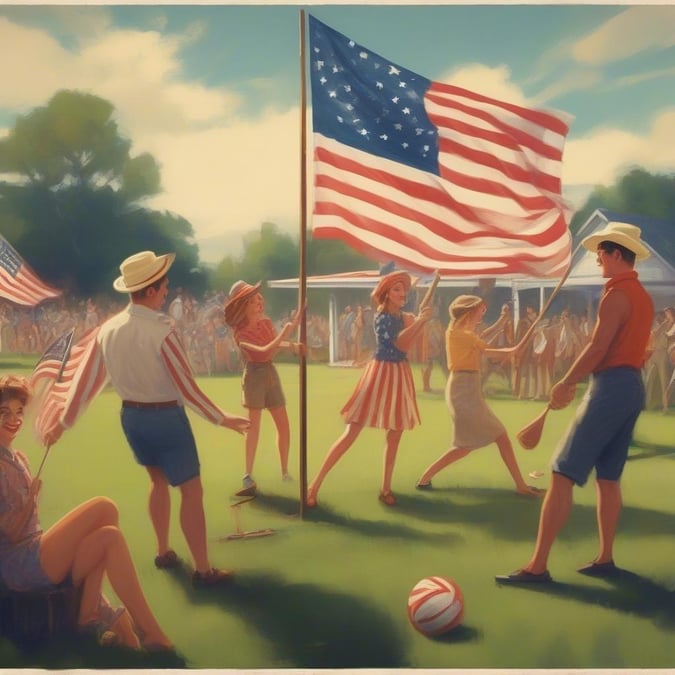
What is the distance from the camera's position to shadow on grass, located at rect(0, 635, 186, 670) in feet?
12.5

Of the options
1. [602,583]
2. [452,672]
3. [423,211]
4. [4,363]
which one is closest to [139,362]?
[4,363]

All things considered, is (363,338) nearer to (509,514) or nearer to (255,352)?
(255,352)

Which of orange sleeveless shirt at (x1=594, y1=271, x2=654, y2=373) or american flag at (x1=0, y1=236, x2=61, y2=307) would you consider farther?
american flag at (x1=0, y1=236, x2=61, y2=307)

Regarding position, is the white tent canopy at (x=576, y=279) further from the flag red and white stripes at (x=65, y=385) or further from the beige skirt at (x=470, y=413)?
the flag red and white stripes at (x=65, y=385)

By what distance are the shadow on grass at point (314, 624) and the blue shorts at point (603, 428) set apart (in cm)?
131

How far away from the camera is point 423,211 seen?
3.92 metres

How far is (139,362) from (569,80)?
9.58 ft

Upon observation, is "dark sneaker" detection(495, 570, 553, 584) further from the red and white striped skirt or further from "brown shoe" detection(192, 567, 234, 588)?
"brown shoe" detection(192, 567, 234, 588)

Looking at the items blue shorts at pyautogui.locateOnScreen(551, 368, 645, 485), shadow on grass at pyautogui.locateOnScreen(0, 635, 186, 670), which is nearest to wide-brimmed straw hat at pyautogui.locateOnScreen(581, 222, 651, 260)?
blue shorts at pyautogui.locateOnScreen(551, 368, 645, 485)

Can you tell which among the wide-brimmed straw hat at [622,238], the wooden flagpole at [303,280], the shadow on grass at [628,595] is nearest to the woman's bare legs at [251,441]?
the wooden flagpole at [303,280]

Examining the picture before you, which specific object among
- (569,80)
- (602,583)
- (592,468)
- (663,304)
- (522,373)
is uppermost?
(569,80)

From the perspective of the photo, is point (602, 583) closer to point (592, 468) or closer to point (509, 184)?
point (592, 468)

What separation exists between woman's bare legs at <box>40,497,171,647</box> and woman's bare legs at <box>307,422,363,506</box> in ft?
3.43

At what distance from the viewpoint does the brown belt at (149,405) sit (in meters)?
3.81
